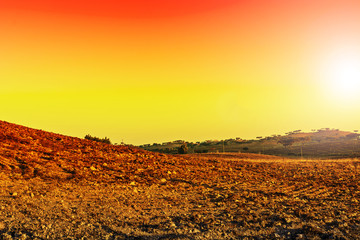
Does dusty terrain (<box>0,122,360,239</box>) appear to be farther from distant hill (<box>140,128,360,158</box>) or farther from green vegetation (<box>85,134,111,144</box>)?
distant hill (<box>140,128,360,158</box>)

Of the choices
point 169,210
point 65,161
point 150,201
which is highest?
point 65,161

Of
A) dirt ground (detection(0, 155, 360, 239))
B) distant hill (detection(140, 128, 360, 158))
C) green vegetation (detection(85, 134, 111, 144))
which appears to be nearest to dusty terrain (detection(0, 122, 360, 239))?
dirt ground (detection(0, 155, 360, 239))

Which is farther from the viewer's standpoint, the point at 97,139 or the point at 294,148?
the point at 294,148

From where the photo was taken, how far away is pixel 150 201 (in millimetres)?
11031

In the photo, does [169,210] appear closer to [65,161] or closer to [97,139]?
[65,161]

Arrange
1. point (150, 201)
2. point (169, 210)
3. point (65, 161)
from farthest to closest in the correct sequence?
point (65, 161) → point (150, 201) → point (169, 210)

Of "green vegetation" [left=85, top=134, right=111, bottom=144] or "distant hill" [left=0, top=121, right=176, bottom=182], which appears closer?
"distant hill" [left=0, top=121, right=176, bottom=182]

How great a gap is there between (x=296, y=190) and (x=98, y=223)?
10.1m

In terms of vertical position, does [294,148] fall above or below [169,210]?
above

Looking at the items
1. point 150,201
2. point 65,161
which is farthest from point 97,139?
point 150,201

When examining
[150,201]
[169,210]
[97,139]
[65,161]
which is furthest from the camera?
[97,139]

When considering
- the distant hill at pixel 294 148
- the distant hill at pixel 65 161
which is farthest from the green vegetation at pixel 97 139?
the distant hill at pixel 294 148

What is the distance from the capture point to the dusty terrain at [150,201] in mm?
8188

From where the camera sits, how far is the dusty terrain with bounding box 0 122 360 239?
819 cm
